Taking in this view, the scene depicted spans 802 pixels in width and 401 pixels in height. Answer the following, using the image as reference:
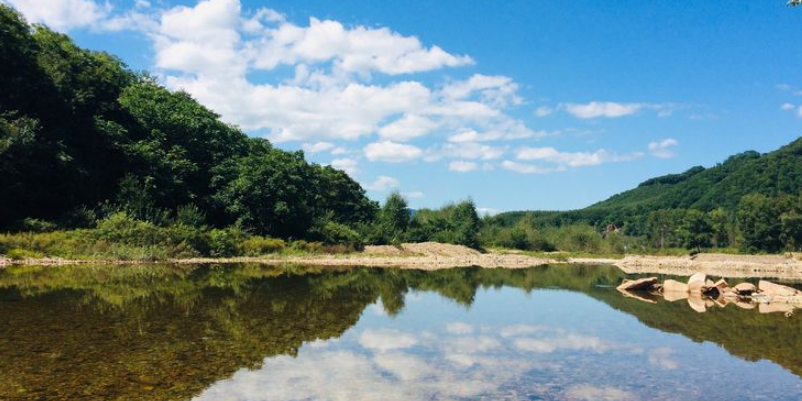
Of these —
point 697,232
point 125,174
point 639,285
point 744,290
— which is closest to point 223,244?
point 125,174

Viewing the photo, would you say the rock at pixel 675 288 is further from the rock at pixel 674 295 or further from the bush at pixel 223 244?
the bush at pixel 223 244

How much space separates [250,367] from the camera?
7.46m

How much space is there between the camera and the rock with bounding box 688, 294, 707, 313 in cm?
1606

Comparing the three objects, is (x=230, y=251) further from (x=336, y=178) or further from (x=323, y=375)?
(x=336, y=178)

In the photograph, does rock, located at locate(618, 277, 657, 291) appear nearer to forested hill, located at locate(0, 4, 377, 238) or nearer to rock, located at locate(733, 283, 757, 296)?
rock, located at locate(733, 283, 757, 296)

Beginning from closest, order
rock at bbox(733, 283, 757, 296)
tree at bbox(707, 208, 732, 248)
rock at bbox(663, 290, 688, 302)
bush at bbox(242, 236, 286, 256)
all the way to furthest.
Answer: rock at bbox(663, 290, 688, 302)
rock at bbox(733, 283, 757, 296)
bush at bbox(242, 236, 286, 256)
tree at bbox(707, 208, 732, 248)

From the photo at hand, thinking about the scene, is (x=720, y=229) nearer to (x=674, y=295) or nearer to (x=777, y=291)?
(x=777, y=291)

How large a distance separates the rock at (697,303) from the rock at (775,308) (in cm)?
158

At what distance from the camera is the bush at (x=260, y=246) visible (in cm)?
3441

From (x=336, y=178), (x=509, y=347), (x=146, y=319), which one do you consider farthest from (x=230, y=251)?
(x=336, y=178)

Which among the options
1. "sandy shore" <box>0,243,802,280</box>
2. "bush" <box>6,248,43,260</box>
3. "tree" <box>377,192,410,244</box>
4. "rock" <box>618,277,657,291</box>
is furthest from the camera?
"tree" <box>377,192,410,244</box>

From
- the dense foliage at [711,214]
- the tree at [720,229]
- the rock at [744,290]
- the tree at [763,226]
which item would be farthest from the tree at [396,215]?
the tree at [720,229]

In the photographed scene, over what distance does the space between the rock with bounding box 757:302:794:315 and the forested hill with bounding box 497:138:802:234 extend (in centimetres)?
6671

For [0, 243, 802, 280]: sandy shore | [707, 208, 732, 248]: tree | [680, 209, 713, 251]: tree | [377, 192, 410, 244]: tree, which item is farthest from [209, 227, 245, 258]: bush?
[707, 208, 732, 248]: tree
